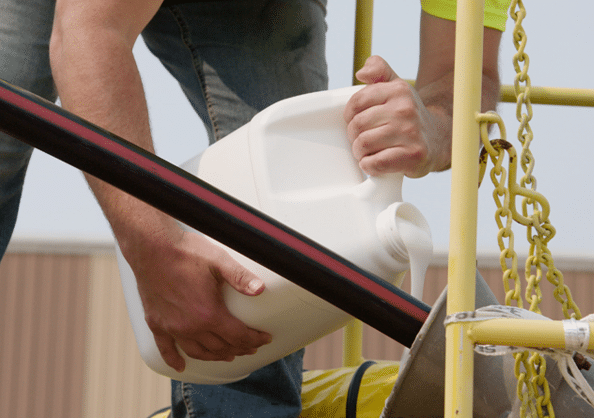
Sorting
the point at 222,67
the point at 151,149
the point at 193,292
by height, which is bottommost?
the point at 193,292

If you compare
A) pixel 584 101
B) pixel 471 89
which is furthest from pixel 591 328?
pixel 584 101

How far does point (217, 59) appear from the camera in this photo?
1282 mm

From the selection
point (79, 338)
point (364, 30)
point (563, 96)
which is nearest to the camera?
point (563, 96)

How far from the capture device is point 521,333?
1.62 ft

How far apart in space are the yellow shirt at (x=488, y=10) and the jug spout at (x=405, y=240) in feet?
2.02

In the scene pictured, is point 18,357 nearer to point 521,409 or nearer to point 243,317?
point 243,317

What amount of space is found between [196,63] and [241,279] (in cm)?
64

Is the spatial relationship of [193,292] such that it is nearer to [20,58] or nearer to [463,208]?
[463,208]

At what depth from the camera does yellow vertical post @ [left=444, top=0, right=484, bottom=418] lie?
498 millimetres

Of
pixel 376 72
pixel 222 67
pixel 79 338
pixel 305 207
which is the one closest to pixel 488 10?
pixel 376 72

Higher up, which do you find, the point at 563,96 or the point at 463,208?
the point at 563,96

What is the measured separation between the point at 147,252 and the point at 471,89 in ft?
1.71

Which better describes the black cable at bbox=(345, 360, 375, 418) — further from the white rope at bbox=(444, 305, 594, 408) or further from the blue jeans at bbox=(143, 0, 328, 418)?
the white rope at bbox=(444, 305, 594, 408)

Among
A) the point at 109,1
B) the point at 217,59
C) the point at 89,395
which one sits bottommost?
the point at 89,395
